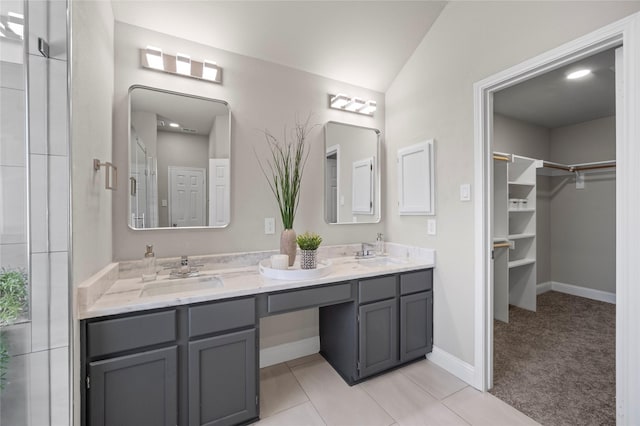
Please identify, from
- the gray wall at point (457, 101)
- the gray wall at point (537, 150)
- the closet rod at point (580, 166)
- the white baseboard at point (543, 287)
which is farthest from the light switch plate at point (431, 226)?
the white baseboard at point (543, 287)

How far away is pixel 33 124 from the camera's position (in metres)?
1.01

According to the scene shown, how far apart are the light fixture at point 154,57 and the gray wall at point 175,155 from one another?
1.41ft

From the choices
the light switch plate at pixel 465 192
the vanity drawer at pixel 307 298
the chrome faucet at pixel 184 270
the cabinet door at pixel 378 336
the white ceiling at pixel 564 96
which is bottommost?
the cabinet door at pixel 378 336

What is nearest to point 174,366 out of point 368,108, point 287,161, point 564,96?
point 287,161

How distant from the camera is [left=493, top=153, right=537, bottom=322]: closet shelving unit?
2922 mm

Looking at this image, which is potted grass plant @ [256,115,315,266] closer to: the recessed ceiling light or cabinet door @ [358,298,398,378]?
cabinet door @ [358,298,398,378]

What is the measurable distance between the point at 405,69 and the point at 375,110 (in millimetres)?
425

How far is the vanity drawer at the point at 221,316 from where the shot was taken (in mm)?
1371

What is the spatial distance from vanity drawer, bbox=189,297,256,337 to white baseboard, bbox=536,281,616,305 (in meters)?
4.27

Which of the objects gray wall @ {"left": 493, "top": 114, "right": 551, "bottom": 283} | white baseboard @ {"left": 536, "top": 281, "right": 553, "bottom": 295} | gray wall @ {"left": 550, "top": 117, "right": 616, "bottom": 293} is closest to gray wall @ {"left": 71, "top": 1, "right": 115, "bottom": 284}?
gray wall @ {"left": 493, "top": 114, "right": 551, "bottom": 283}

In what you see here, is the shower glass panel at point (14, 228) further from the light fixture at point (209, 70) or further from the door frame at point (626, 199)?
the door frame at point (626, 199)

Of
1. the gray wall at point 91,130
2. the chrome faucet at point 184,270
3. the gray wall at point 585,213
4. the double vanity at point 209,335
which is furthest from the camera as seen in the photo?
the gray wall at point 585,213

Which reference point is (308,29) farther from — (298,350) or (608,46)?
(298,350)

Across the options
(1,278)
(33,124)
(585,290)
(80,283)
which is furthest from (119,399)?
(585,290)
